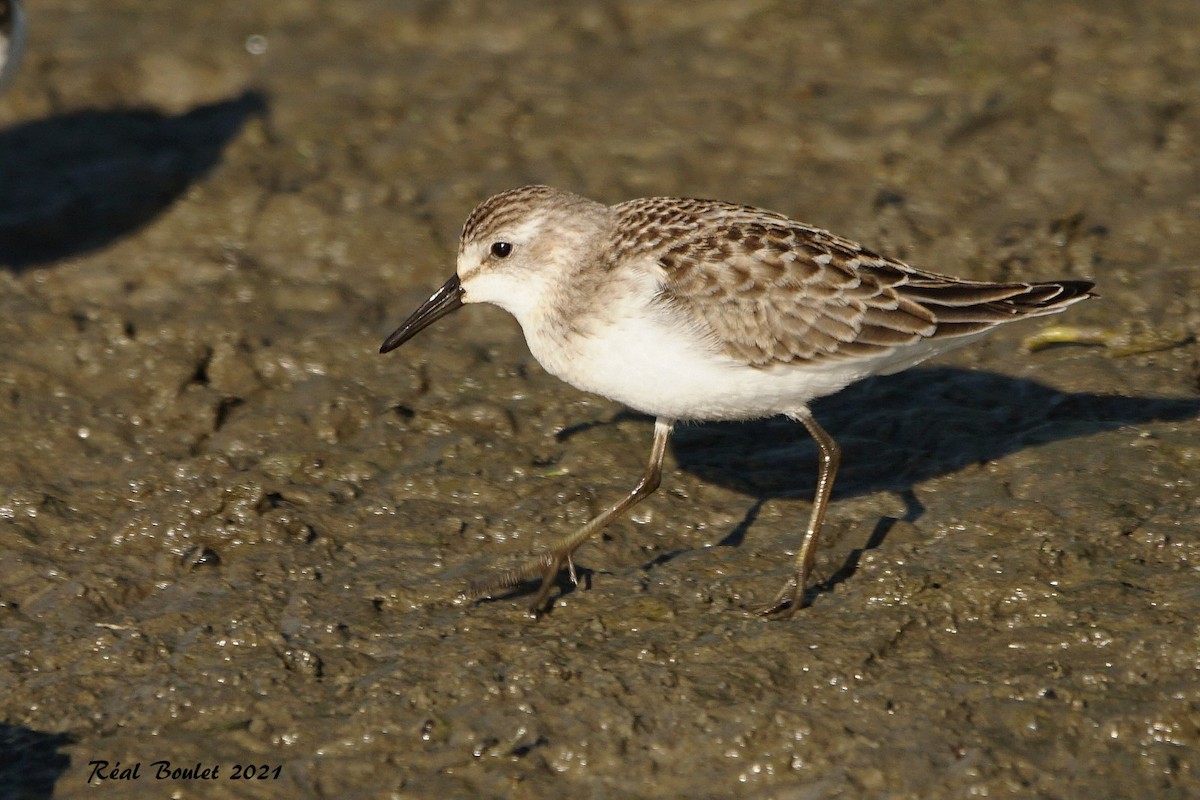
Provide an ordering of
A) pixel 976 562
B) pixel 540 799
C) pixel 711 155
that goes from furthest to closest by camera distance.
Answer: pixel 711 155
pixel 976 562
pixel 540 799

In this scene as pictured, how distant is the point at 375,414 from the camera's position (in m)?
8.22

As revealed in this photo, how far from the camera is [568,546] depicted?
22.6ft

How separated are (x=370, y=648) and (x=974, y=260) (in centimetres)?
469

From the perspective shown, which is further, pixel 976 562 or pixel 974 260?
pixel 974 260

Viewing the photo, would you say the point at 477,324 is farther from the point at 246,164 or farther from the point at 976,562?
the point at 976,562

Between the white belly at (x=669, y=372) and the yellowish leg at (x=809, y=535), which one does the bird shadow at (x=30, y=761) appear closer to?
the white belly at (x=669, y=372)

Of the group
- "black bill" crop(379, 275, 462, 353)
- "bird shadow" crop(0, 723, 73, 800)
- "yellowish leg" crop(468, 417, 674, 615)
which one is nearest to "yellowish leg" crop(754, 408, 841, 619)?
"yellowish leg" crop(468, 417, 674, 615)

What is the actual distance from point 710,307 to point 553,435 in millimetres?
1781

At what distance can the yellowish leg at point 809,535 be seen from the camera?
21.5ft

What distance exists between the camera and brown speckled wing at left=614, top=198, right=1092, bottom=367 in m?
6.57

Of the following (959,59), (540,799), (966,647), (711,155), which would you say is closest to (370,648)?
(540,799)

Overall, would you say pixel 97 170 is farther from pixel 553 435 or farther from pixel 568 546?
→ pixel 568 546

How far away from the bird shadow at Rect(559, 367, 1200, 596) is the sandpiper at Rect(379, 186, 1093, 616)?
74 centimetres

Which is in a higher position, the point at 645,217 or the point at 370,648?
the point at 645,217
